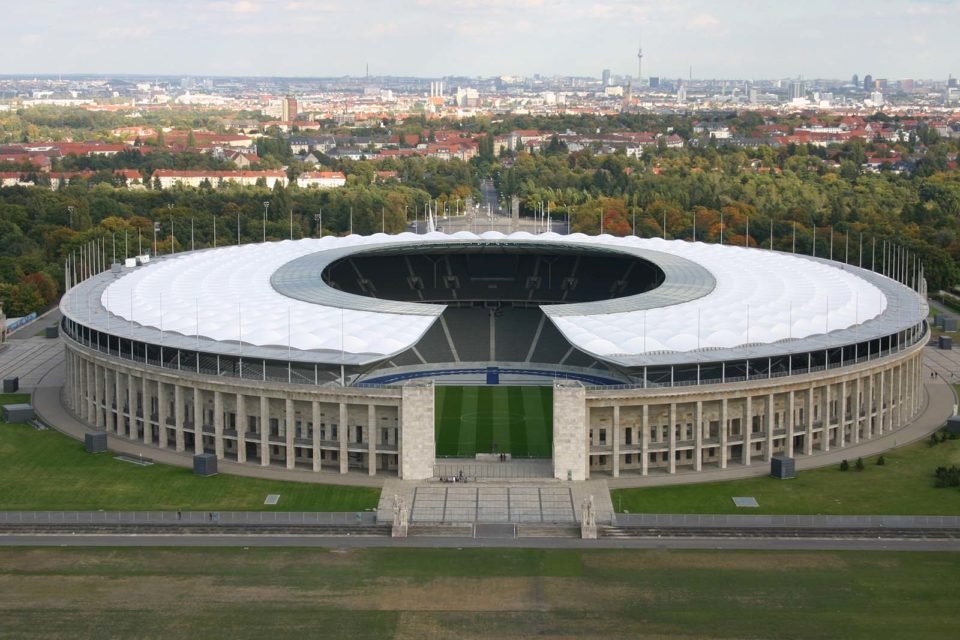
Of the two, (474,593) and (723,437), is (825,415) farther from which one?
(474,593)

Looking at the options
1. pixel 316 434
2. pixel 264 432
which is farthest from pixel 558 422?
pixel 264 432

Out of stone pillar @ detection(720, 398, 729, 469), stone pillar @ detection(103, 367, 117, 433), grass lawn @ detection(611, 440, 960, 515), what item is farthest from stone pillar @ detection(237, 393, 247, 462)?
stone pillar @ detection(720, 398, 729, 469)

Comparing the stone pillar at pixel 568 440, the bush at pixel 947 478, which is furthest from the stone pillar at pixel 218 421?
the bush at pixel 947 478

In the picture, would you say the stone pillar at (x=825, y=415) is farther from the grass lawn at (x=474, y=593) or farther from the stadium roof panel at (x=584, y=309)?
A: the grass lawn at (x=474, y=593)

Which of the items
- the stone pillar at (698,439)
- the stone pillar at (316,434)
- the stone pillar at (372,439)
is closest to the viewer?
the stone pillar at (372,439)

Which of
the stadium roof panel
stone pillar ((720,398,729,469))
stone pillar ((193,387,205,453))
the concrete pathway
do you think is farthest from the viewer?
the stadium roof panel

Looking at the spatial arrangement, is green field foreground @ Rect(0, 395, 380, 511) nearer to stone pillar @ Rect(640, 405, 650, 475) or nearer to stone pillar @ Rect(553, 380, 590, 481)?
stone pillar @ Rect(553, 380, 590, 481)
